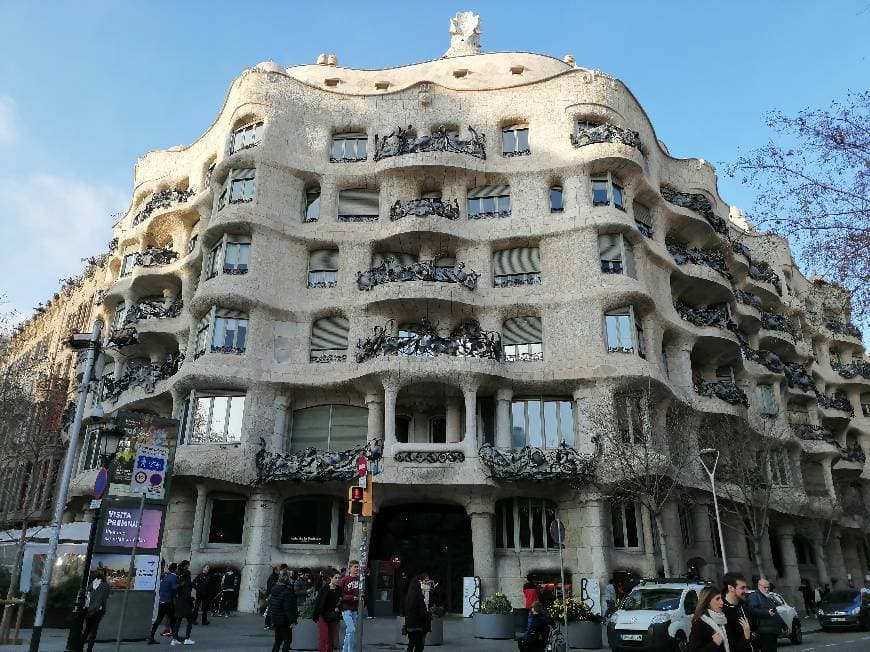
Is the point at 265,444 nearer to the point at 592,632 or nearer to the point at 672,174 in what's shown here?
the point at 592,632

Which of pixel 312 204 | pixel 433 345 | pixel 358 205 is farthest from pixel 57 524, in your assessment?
pixel 358 205

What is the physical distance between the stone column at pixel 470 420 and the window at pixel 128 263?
20533mm

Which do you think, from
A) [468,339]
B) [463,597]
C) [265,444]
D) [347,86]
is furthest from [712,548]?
[347,86]

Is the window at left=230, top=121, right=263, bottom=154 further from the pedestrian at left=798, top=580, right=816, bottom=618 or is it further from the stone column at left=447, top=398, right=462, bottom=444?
the pedestrian at left=798, top=580, right=816, bottom=618

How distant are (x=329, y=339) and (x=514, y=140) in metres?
13.2

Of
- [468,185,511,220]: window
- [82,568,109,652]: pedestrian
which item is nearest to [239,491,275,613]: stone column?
[82,568,109,652]: pedestrian

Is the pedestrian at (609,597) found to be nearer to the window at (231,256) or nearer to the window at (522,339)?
the window at (522,339)

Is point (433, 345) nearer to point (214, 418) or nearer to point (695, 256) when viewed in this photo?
point (214, 418)

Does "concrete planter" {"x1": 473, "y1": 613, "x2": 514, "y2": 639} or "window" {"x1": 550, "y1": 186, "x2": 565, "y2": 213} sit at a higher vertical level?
"window" {"x1": 550, "y1": 186, "x2": 565, "y2": 213}

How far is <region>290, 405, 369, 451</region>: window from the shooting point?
95.1ft

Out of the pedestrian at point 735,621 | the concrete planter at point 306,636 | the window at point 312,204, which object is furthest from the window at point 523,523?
the pedestrian at point 735,621

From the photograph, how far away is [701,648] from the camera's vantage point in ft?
24.0

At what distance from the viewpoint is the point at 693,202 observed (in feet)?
119

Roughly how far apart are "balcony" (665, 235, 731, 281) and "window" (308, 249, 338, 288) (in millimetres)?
16270
